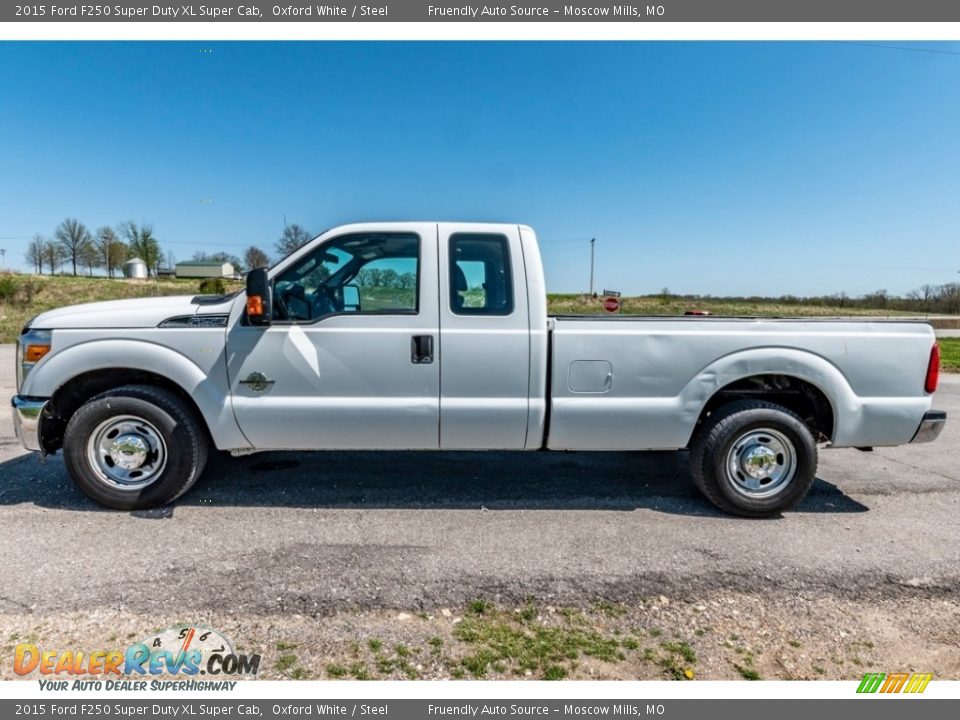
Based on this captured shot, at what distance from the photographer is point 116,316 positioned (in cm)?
359

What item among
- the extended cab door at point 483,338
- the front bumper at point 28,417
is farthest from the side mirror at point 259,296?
the front bumper at point 28,417

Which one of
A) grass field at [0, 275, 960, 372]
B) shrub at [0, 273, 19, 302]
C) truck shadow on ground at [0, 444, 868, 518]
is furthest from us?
shrub at [0, 273, 19, 302]

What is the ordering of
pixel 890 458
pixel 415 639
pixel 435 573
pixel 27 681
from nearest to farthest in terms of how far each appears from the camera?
pixel 27 681
pixel 415 639
pixel 435 573
pixel 890 458

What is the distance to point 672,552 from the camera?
321cm

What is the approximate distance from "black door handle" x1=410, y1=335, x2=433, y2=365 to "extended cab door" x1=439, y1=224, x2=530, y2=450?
0.10 metres

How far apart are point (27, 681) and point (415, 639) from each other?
162 cm

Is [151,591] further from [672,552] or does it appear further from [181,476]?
[672,552]

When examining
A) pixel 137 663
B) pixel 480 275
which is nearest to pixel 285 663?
pixel 137 663

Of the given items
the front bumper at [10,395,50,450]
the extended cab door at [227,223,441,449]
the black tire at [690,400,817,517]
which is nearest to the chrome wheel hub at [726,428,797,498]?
the black tire at [690,400,817,517]

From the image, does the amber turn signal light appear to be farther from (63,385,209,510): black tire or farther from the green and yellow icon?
the green and yellow icon

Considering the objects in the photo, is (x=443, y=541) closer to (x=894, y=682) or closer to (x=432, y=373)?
(x=432, y=373)

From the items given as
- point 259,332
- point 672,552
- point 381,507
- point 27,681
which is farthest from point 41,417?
point 672,552

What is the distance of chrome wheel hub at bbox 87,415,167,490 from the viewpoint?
11.8 feet

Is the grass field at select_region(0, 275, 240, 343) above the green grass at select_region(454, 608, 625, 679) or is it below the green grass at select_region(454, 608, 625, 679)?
above
